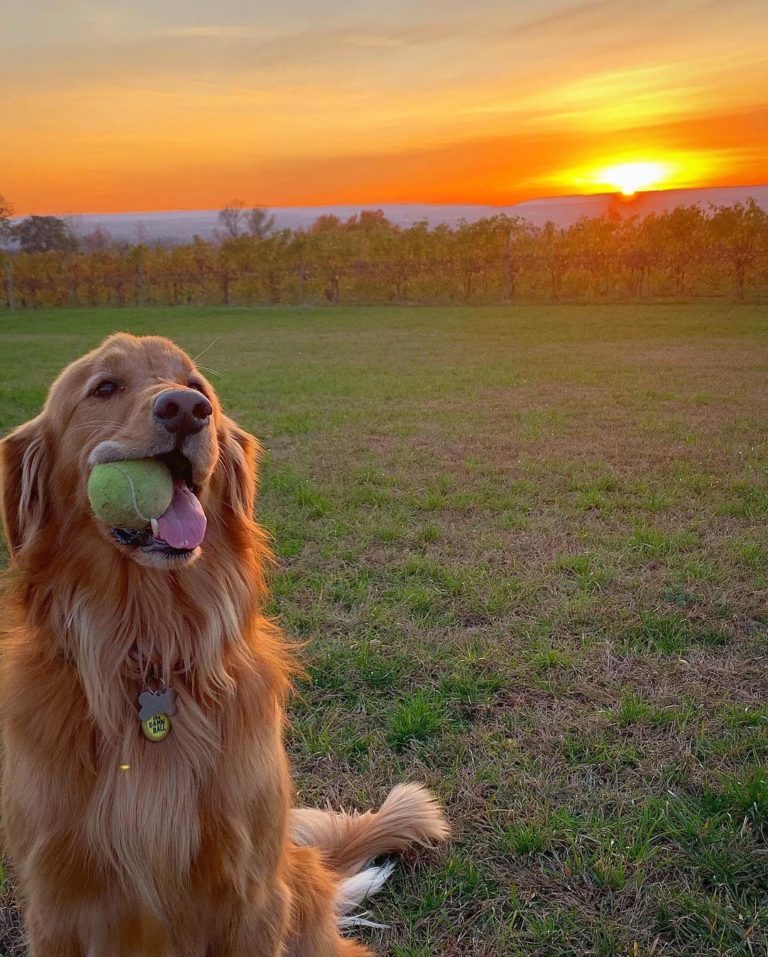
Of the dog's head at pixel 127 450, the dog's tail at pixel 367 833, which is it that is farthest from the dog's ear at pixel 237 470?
the dog's tail at pixel 367 833

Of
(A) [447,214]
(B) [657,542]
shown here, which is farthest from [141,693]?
(A) [447,214]

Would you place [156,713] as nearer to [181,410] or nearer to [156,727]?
[156,727]

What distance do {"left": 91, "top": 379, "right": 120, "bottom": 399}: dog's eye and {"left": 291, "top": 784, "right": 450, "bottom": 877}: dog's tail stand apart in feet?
5.05

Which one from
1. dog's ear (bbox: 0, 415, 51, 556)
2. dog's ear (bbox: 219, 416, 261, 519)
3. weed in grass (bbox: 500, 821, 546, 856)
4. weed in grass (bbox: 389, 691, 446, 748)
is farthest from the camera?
weed in grass (bbox: 389, 691, 446, 748)

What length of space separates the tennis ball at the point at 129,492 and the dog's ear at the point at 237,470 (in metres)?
0.30

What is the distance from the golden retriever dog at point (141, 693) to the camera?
184 cm

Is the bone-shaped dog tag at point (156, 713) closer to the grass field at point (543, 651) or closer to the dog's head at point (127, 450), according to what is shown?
the dog's head at point (127, 450)

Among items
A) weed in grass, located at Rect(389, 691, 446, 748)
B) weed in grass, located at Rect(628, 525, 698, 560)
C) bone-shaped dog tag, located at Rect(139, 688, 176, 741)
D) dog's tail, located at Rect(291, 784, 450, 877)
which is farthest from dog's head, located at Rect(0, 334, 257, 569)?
weed in grass, located at Rect(628, 525, 698, 560)

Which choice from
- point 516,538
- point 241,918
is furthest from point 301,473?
point 241,918

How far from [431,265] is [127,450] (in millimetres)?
27724

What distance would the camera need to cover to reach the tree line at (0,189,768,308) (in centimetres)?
2472

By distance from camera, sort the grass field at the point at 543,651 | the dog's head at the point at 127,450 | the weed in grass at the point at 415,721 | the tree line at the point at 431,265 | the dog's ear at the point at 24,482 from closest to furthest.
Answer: the dog's head at the point at 127,450 < the dog's ear at the point at 24,482 < the grass field at the point at 543,651 < the weed in grass at the point at 415,721 < the tree line at the point at 431,265

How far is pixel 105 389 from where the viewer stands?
2.21 metres

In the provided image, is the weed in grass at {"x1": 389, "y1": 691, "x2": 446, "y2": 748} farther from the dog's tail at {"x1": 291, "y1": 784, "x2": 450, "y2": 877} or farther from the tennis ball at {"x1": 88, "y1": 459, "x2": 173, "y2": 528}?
the tennis ball at {"x1": 88, "y1": 459, "x2": 173, "y2": 528}
